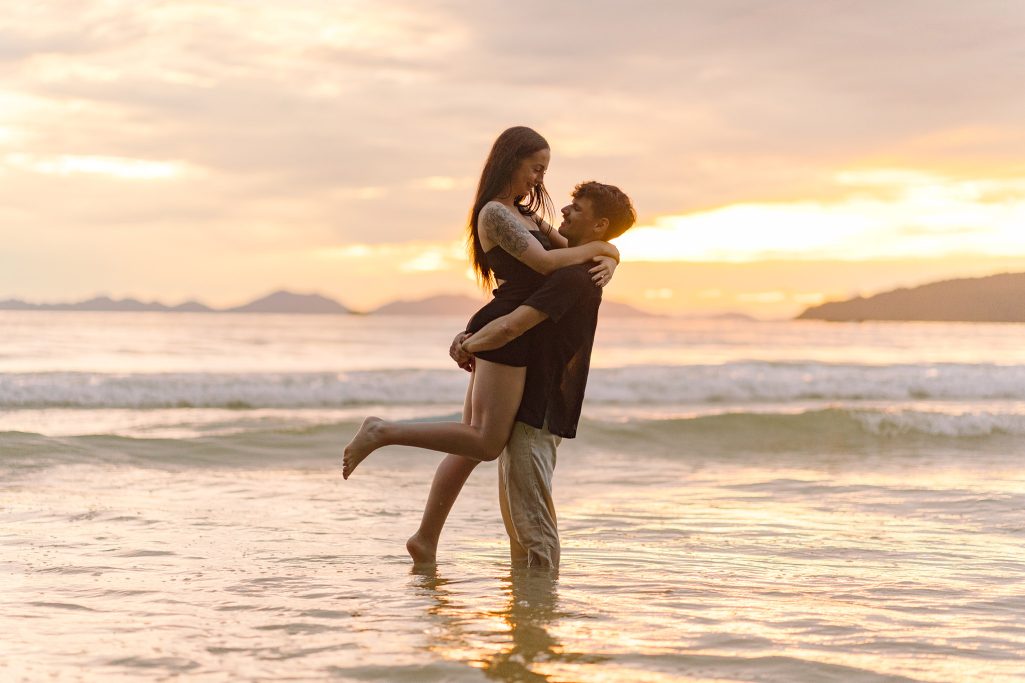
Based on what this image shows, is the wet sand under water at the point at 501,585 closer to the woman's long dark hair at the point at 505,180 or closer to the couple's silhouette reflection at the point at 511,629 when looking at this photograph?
the couple's silhouette reflection at the point at 511,629

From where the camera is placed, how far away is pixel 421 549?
526 centimetres

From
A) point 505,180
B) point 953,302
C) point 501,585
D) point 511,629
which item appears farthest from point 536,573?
point 953,302

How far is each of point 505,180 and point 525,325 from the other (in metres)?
0.72

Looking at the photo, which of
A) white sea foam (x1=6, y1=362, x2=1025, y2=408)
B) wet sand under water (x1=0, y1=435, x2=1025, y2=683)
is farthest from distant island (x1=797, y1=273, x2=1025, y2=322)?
wet sand under water (x1=0, y1=435, x2=1025, y2=683)

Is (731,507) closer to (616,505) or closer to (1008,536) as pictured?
(616,505)

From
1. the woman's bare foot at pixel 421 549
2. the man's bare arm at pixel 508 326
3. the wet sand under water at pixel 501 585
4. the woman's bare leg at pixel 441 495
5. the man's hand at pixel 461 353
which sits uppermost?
the man's bare arm at pixel 508 326

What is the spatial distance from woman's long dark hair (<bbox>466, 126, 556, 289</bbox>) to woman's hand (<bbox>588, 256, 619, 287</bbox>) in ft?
1.25

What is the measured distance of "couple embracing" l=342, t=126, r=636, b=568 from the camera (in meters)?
4.46

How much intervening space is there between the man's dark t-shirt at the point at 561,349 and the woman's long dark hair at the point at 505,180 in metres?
0.43

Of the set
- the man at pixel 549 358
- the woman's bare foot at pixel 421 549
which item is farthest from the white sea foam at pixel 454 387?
the man at pixel 549 358

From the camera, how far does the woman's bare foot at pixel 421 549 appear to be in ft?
17.3

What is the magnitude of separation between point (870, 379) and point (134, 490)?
59.1 feet

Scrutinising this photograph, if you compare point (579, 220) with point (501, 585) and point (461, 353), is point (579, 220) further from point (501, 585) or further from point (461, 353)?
point (501, 585)

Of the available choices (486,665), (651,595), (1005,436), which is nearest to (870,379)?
(1005,436)
